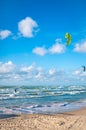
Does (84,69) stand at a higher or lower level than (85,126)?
higher

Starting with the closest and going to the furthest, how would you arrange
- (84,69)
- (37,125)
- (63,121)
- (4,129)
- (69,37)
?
(84,69) → (69,37) → (4,129) → (37,125) → (63,121)

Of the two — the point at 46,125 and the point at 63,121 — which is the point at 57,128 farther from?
the point at 63,121

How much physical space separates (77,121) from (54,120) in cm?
132

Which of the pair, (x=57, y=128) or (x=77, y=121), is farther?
(x=77, y=121)

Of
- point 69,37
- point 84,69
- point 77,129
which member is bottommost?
point 77,129

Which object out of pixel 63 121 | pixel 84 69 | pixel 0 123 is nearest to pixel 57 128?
pixel 63 121

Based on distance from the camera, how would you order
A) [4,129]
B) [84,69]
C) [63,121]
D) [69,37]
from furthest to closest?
[63,121]
[4,129]
[69,37]
[84,69]

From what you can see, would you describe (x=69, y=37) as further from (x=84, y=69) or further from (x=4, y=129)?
(x=4, y=129)

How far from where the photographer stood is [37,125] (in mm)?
14867

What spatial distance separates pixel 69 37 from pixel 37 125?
17.2ft

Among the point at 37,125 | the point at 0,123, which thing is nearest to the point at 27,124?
the point at 37,125

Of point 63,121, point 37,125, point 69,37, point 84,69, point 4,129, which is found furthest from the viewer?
point 63,121

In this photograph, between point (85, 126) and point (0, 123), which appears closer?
point (85, 126)

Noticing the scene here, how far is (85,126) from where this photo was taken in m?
14.5
